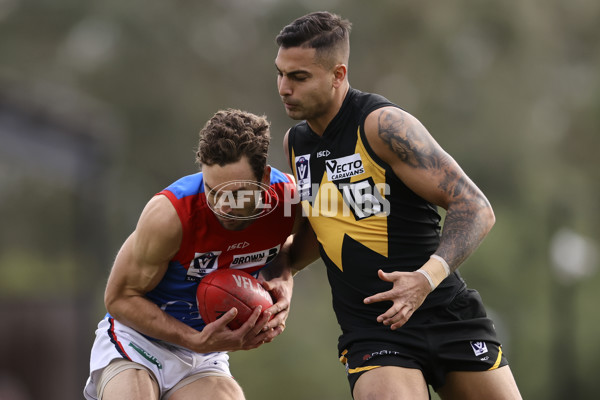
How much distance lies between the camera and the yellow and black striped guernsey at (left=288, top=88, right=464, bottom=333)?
17.4 ft

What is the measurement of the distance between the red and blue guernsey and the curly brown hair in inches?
10.6

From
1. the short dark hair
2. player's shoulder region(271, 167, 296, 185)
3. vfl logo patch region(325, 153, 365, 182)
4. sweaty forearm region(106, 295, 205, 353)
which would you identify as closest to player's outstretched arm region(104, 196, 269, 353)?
sweaty forearm region(106, 295, 205, 353)

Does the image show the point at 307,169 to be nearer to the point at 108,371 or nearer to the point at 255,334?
the point at 255,334

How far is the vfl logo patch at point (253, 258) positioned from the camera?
584 centimetres

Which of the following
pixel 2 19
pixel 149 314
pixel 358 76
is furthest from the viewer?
pixel 2 19


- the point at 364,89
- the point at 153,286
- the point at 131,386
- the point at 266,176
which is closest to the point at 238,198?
the point at 266,176

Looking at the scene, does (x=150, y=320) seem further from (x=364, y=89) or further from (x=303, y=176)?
(x=364, y=89)

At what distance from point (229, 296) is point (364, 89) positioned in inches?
866

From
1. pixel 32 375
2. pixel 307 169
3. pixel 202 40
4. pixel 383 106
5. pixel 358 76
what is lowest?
pixel 32 375

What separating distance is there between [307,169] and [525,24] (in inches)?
939

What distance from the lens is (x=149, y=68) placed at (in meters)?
29.0

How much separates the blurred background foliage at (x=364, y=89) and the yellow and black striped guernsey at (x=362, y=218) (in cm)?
1759

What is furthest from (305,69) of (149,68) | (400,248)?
(149,68)

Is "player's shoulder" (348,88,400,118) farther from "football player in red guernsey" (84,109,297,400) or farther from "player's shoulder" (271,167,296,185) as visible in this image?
"player's shoulder" (271,167,296,185)
